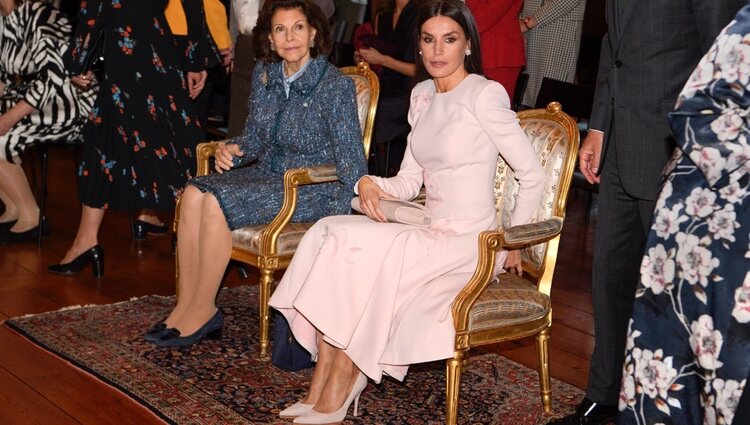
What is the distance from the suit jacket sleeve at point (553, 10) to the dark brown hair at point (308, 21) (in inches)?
82.8

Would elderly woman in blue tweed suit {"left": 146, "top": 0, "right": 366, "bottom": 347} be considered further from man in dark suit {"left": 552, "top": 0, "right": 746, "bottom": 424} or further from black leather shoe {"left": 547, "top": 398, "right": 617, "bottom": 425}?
black leather shoe {"left": 547, "top": 398, "right": 617, "bottom": 425}

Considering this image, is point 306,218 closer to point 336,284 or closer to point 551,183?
point 336,284

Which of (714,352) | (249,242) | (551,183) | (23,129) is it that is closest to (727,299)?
(714,352)

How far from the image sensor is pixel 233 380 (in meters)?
3.50

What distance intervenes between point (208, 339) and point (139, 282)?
0.88m

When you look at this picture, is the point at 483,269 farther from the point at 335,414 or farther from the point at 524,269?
the point at 335,414

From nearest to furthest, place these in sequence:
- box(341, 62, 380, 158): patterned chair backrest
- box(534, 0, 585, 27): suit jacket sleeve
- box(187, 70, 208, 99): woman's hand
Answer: box(341, 62, 380, 158): patterned chair backrest → box(187, 70, 208, 99): woman's hand → box(534, 0, 585, 27): suit jacket sleeve

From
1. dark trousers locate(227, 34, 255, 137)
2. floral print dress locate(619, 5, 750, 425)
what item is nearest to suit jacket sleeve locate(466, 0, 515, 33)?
dark trousers locate(227, 34, 255, 137)

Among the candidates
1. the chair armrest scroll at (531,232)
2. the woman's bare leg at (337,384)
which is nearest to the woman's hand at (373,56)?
the chair armrest scroll at (531,232)

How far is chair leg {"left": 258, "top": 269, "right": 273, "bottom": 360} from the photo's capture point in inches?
146

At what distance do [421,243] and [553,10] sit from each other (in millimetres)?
2962

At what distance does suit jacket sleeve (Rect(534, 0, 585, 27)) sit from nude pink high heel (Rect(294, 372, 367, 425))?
10.3ft

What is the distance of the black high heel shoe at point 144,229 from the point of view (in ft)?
17.6

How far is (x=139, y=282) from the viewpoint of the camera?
464 cm
